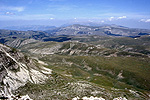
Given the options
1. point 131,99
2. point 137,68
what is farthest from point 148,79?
point 131,99

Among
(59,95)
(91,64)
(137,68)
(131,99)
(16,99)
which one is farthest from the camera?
(91,64)

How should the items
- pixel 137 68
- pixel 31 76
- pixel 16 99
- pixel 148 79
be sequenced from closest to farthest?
pixel 16 99 < pixel 31 76 < pixel 148 79 < pixel 137 68

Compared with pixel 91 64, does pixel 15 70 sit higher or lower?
higher

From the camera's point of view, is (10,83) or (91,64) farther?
(91,64)

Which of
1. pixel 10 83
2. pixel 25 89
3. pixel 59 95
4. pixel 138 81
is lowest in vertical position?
pixel 138 81

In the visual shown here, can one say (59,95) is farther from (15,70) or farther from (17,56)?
(17,56)

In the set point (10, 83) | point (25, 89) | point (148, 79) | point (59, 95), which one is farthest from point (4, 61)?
point (148, 79)

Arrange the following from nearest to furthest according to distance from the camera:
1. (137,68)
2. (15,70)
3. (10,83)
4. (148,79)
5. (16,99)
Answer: (16,99) < (10,83) < (15,70) < (148,79) < (137,68)

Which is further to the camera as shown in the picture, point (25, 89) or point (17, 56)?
point (17, 56)

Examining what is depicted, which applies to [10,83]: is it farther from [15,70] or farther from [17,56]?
[17,56]
